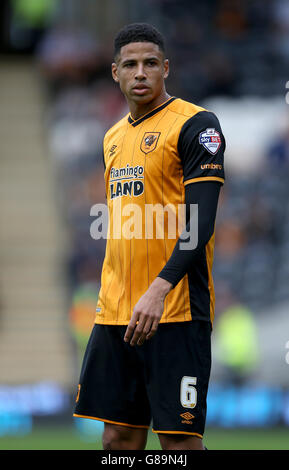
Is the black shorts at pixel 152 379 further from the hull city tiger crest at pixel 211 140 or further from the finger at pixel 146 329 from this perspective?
the hull city tiger crest at pixel 211 140

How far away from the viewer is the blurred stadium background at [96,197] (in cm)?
949

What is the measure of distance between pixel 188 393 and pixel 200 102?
442 inches

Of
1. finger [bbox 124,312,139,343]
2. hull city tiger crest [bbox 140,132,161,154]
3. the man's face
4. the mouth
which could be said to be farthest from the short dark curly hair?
finger [bbox 124,312,139,343]

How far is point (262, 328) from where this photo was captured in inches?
441

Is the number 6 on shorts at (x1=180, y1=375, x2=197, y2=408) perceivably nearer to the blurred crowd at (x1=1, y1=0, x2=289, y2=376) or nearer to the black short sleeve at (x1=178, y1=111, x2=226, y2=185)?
the black short sleeve at (x1=178, y1=111, x2=226, y2=185)

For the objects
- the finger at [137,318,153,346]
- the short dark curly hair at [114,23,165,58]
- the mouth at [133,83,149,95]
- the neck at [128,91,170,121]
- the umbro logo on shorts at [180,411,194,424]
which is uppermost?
the short dark curly hair at [114,23,165,58]

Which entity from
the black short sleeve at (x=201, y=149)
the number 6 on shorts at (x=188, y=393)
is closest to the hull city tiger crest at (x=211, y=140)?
the black short sleeve at (x=201, y=149)

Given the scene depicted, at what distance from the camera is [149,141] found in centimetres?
357

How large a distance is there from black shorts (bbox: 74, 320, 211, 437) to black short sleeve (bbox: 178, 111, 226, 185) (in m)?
0.58

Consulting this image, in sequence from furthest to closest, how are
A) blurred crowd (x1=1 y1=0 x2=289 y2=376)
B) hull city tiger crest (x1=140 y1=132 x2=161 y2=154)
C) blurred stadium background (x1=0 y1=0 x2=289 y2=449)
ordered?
blurred crowd (x1=1 y1=0 x2=289 y2=376)
blurred stadium background (x1=0 y1=0 x2=289 y2=449)
hull city tiger crest (x1=140 y1=132 x2=161 y2=154)

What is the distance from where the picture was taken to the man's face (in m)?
3.57

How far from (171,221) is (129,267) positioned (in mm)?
257

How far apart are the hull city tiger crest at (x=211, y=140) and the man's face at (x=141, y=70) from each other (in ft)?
1.07

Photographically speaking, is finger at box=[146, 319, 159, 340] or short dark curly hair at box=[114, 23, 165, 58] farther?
short dark curly hair at box=[114, 23, 165, 58]
